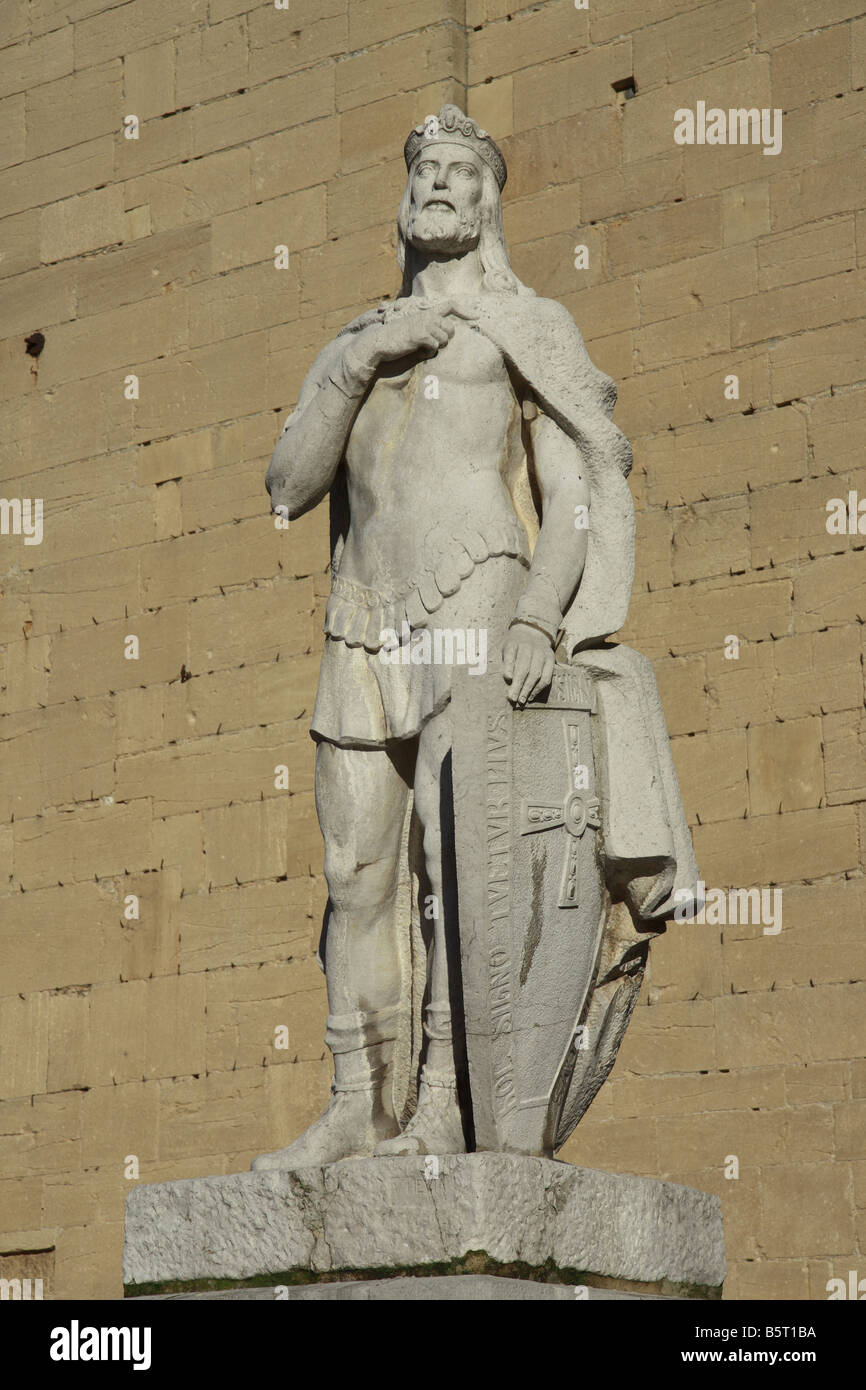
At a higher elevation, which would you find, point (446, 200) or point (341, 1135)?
point (446, 200)

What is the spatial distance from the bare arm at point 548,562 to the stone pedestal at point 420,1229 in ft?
3.91

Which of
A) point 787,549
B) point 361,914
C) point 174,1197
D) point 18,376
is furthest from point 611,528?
point 18,376

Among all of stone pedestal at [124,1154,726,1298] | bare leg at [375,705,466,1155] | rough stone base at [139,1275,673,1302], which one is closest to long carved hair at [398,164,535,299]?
bare leg at [375,705,466,1155]

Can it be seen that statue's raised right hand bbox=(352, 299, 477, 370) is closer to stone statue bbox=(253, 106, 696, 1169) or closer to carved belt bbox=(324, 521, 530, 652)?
stone statue bbox=(253, 106, 696, 1169)

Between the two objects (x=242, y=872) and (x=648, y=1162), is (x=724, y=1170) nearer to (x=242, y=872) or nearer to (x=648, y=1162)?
(x=648, y=1162)

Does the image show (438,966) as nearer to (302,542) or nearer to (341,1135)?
(341,1135)

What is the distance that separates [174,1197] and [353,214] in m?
6.17

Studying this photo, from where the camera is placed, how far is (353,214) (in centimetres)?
1152

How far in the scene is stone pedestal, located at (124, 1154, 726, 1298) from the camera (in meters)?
5.91

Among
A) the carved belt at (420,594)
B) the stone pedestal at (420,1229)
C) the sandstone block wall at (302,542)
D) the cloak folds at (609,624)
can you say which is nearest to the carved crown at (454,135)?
the cloak folds at (609,624)

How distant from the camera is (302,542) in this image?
11.4 m

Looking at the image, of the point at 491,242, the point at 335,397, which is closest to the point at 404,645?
the point at 335,397

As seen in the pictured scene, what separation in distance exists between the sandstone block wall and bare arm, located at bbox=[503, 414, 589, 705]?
342cm

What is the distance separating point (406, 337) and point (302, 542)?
Answer: 15.7 feet
